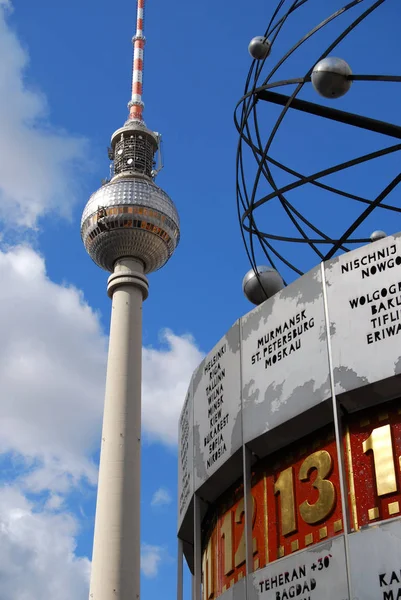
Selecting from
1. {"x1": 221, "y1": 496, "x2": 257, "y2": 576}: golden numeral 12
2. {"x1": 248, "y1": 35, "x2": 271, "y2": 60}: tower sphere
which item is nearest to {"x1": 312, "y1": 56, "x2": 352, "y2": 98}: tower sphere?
{"x1": 248, "y1": 35, "x2": 271, "y2": 60}: tower sphere

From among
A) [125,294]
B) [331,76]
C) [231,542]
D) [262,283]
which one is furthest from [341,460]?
[125,294]

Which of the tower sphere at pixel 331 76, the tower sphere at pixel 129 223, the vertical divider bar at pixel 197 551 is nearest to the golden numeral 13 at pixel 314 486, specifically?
the vertical divider bar at pixel 197 551

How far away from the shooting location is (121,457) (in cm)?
6134

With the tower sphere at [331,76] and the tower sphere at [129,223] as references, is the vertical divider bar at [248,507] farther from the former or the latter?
the tower sphere at [129,223]

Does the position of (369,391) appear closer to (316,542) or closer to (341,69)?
(316,542)

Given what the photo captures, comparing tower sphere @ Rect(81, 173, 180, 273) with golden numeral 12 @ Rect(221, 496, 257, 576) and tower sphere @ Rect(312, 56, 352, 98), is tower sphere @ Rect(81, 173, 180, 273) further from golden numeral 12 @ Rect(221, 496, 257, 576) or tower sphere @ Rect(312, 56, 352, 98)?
tower sphere @ Rect(312, 56, 352, 98)

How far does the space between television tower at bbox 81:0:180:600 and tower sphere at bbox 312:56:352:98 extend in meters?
51.1

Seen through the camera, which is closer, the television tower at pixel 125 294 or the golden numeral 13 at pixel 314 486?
the golden numeral 13 at pixel 314 486

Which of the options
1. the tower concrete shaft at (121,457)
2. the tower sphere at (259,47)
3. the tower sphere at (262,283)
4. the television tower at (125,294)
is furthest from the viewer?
the television tower at (125,294)

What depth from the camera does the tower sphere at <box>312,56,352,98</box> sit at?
10.3 metres

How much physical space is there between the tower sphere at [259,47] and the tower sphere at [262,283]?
12.2 feet

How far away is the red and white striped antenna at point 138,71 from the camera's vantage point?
78.8 metres

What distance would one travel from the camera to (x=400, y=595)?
900 cm

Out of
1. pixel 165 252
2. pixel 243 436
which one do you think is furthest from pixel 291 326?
pixel 165 252
